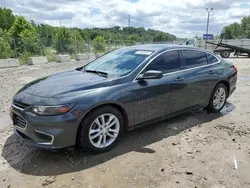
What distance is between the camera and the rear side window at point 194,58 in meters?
4.41

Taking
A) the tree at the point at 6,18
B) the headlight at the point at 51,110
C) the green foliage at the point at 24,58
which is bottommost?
the headlight at the point at 51,110

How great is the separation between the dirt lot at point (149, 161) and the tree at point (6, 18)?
6031 cm

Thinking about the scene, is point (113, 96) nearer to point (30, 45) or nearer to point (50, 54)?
point (30, 45)

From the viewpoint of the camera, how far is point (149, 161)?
318cm

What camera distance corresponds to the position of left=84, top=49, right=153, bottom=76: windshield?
3.73m

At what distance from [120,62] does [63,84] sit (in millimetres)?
1149

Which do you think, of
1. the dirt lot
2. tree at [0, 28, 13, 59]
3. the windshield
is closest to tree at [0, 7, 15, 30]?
tree at [0, 28, 13, 59]

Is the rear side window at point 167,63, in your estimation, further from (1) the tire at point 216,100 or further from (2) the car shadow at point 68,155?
(1) the tire at point 216,100

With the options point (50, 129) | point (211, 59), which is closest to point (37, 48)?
point (211, 59)

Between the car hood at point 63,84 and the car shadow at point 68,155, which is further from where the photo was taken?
the car hood at point 63,84

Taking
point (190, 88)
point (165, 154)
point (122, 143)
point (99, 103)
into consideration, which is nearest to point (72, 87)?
point (99, 103)

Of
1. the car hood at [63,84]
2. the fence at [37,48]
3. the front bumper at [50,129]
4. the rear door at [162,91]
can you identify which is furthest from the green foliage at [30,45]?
the front bumper at [50,129]

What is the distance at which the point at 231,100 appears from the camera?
6.26m

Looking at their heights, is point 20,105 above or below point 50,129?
above
